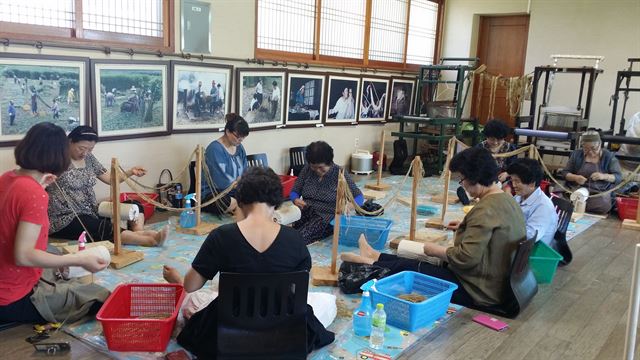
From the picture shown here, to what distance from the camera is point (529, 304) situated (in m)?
3.72

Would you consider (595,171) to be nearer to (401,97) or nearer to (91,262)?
(401,97)

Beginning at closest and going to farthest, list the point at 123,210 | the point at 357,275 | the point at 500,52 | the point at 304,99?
the point at 357,275 < the point at 123,210 < the point at 304,99 < the point at 500,52

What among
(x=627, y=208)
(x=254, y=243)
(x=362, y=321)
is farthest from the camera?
(x=627, y=208)

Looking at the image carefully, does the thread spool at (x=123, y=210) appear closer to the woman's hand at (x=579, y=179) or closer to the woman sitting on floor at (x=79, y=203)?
the woman sitting on floor at (x=79, y=203)

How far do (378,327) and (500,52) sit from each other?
850 cm

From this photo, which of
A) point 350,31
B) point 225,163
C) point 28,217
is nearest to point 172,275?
point 28,217

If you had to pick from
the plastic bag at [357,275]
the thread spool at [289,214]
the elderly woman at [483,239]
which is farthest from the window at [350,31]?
the elderly woman at [483,239]

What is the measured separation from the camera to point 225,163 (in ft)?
17.8

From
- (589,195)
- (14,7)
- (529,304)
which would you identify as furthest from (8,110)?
(589,195)

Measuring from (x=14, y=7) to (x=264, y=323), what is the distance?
12.1ft

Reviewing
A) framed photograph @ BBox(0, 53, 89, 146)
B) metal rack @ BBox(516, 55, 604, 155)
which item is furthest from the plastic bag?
metal rack @ BBox(516, 55, 604, 155)

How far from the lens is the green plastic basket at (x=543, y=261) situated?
3.99 metres

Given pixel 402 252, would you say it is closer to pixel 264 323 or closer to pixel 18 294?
pixel 264 323

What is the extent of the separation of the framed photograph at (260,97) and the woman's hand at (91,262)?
13.0ft
